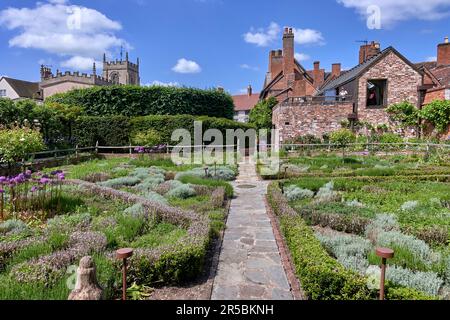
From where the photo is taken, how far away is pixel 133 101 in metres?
22.6

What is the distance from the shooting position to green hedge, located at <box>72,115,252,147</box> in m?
19.7

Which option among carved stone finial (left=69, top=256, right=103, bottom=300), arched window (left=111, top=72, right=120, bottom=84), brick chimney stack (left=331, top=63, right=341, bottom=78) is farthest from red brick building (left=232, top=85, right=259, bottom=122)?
carved stone finial (left=69, top=256, right=103, bottom=300)

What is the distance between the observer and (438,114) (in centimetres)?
1919

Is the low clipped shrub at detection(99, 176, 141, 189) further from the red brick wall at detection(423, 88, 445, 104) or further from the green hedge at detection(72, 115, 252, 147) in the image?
the red brick wall at detection(423, 88, 445, 104)

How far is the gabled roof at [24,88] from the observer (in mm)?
43450

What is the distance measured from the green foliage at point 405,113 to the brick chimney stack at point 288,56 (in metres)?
11.0

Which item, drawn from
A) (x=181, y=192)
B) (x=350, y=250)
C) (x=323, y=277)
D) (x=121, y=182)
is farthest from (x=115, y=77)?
(x=323, y=277)

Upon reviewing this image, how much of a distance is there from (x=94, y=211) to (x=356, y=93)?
2028 cm

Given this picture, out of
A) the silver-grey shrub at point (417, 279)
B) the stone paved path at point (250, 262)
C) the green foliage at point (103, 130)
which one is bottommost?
the stone paved path at point (250, 262)

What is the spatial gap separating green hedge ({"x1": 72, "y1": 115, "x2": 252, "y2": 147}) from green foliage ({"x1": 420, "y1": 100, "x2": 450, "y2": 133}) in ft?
43.1

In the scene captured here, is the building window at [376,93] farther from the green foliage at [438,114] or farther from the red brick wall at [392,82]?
the green foliage at [438,114]

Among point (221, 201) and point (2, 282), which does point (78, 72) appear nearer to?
point (221, 201)

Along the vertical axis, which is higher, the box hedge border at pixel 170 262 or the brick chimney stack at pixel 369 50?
the brick chimney stack at pixel 369 50

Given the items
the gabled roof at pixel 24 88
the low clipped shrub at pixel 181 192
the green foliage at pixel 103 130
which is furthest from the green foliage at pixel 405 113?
the gabled roof at pixel 24 88
